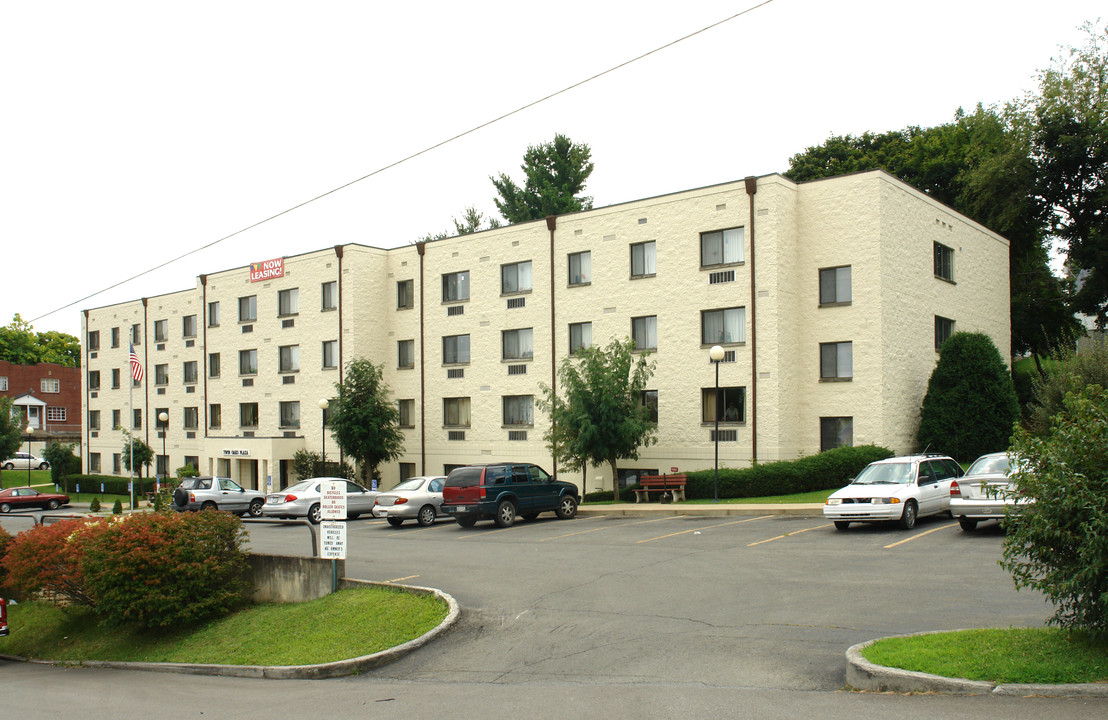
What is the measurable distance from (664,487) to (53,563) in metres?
18.1

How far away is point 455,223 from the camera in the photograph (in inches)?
→ 3034

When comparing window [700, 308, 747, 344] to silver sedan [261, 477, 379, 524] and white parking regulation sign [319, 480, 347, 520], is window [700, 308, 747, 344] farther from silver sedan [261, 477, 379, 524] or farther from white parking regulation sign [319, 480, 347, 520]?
white parking regulation sign [319, 480, 347, 520]

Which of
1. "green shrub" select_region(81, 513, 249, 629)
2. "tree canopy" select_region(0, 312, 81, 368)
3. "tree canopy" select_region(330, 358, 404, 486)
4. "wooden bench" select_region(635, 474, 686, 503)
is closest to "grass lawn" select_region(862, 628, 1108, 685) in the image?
"green shrub" select_region(81, 513, 249, 629)

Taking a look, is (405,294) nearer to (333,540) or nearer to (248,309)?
(248,309)

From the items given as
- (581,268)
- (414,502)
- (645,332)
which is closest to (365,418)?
(581,268)

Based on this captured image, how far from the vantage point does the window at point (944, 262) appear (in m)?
34.2

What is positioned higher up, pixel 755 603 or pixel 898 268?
pixel 898 268

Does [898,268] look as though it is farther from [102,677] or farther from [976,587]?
[102,677]

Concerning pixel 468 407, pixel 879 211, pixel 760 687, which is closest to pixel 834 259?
pixel 879 211

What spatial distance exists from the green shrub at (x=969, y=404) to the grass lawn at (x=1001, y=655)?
72.6ft

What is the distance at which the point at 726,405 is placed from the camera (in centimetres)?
3206

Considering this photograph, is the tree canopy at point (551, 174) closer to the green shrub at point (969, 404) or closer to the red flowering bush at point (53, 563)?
the green shrub at point (969, 404)

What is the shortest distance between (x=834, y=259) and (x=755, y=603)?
68.5 ft

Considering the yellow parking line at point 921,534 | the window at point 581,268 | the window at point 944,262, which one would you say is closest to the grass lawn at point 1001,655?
the yellow parking line at point 921,534
